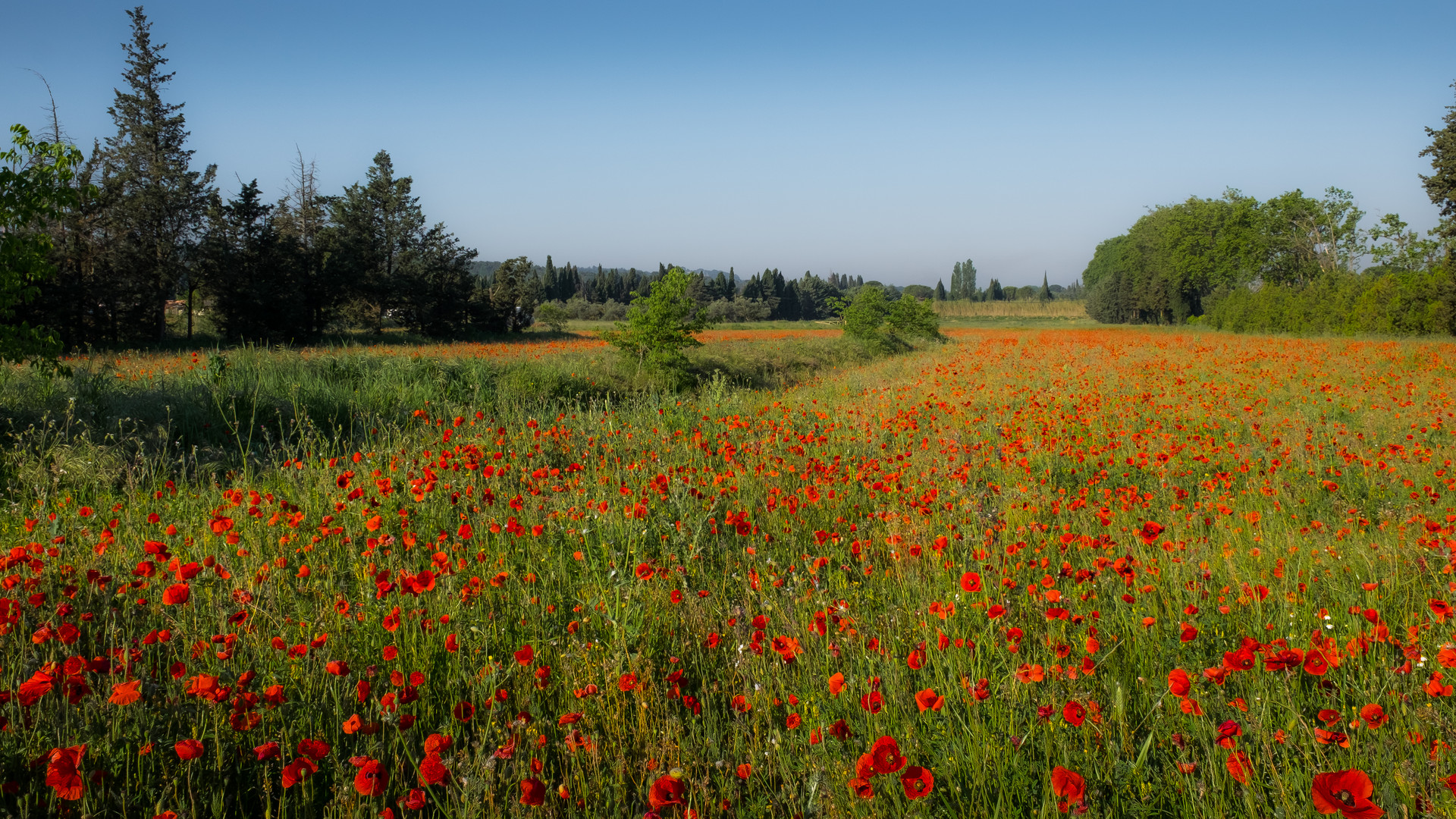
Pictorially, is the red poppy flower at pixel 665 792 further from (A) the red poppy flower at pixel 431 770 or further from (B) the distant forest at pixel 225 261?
(B) the distant forest at pixel 225 261

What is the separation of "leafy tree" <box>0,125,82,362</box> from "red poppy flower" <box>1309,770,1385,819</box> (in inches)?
329

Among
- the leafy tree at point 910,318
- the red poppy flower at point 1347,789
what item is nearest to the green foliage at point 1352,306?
the leafy tree at point 910,318

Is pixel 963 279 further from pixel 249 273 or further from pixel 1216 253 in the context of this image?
pixel 249 273

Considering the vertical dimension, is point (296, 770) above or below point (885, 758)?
below

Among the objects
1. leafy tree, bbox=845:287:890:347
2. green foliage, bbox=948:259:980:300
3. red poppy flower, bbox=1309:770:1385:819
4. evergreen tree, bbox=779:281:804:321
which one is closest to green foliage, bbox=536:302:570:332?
leafy tree, bbox=845:287:890:347

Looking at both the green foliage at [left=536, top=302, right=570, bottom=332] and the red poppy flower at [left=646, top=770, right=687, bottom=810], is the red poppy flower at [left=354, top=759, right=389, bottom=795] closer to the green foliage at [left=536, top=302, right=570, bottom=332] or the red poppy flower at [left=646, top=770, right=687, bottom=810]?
the red poppy flower at [left=646, top=770, right=687, bottom=810]

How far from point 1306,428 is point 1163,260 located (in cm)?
6812

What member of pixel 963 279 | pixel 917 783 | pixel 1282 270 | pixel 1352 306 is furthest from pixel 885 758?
pixel 963 279

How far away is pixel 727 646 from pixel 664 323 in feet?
42.2

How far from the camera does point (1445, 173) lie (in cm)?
2408

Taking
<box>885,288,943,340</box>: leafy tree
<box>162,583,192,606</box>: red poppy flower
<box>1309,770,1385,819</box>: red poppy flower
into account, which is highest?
<box>885,288,943,340</box>: leafy tree

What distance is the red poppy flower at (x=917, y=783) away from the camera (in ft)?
4.16

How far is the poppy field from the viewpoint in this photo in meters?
1.66

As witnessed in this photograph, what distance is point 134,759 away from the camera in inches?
71.5
